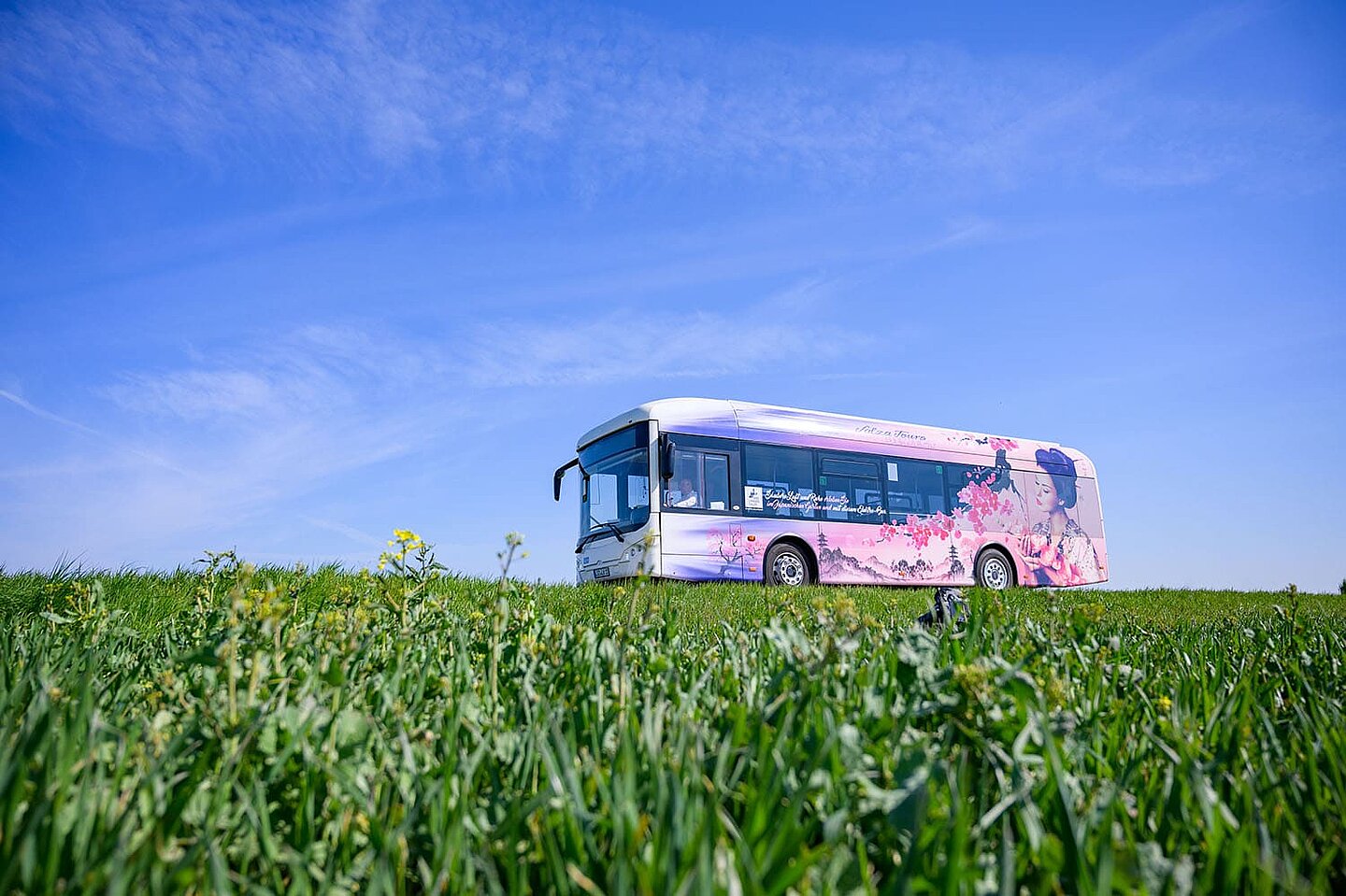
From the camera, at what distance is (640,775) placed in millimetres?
1521

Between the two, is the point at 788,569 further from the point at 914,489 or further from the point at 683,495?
the point at 914,489

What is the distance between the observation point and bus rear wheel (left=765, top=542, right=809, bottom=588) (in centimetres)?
1341

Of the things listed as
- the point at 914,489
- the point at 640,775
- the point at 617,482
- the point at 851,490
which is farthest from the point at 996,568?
the point at 640,775

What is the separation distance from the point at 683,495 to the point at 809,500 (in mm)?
2457

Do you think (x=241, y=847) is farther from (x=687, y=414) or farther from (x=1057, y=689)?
(x=687, y=414)

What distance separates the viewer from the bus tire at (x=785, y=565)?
13.4 meters

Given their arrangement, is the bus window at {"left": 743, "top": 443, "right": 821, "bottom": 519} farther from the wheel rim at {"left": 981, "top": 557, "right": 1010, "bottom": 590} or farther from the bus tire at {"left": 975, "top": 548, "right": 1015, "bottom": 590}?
the wheel rim at {"left": 981, "top": 557, "right": 1010, "bottom": 590}

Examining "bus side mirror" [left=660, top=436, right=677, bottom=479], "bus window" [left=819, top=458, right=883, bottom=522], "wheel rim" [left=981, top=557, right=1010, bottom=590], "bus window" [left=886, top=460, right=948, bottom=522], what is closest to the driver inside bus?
"bus side mirror" [left=660, top=436, right=677, bottom=479]

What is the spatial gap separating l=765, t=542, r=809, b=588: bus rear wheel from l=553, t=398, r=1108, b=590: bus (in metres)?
0.03

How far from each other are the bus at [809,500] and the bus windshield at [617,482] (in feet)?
0.09

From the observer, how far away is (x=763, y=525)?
13570 millimetres

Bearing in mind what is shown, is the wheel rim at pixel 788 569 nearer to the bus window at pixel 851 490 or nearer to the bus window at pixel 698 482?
the bus window at pixel 851 490

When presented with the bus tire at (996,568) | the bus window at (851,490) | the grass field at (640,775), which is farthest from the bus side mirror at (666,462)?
the grass field at (640,775)

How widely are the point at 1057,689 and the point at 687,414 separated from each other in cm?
1143
